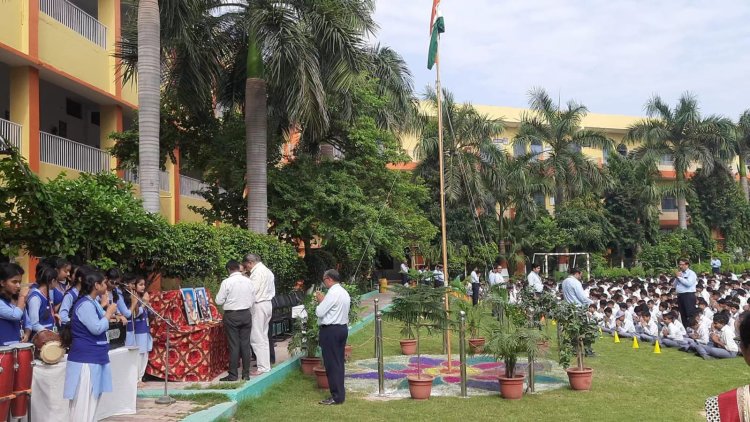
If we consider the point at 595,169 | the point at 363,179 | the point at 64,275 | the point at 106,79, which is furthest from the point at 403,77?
the point at 64,275

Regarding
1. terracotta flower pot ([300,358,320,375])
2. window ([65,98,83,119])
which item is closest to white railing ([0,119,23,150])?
window ([65,98,83,119])

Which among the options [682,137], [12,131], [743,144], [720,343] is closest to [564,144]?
[682,137]

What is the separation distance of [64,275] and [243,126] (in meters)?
10.9

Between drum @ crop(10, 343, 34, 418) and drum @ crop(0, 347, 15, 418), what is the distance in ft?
0.21

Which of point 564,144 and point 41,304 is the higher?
point 564,144

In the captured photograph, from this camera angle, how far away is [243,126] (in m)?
18.5

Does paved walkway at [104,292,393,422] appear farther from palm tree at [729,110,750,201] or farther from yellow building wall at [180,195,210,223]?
palm tree at [729,110,750,201]

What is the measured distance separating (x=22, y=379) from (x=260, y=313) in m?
4.35

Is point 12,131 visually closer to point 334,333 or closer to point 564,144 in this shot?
point 334,333

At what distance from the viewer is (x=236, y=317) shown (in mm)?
9531

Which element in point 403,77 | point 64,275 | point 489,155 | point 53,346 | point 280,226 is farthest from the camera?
point 489,155

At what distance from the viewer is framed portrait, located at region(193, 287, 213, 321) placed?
428 inches

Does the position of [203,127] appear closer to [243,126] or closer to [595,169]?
[243,126]

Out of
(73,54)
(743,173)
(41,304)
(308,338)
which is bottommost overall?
(308,338)
